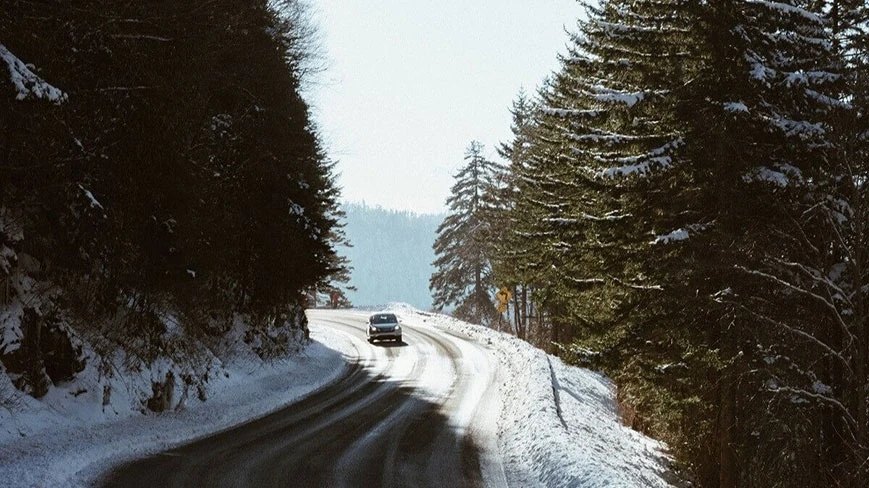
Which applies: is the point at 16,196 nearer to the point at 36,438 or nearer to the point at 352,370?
the point at 36,438

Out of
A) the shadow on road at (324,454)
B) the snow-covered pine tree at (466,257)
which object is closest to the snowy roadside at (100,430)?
the shadow on road at (324,454)

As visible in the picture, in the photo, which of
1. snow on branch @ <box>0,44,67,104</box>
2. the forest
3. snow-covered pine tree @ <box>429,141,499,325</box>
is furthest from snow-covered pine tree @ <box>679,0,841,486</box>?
snow-covered pine tree @ <box>429,141,499,325</box>

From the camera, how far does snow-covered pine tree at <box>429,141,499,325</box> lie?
5094cm

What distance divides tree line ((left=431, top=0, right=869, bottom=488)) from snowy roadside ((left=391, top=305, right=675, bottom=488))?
1.47 m

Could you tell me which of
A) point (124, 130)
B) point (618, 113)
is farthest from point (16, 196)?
point (618, 113)

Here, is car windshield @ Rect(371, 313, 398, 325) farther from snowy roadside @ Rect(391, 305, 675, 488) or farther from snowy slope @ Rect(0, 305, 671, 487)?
snowy slope @ Rect(0, 305, 671, 487)

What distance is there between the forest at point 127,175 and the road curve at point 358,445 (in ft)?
9.21

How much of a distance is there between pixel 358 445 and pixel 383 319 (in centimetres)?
2187

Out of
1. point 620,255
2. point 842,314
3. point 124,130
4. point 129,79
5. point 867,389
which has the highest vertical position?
point 129,79

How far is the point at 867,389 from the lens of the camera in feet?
40.3

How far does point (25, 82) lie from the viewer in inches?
311

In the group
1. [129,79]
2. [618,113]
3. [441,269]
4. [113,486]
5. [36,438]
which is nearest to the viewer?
[113,486]

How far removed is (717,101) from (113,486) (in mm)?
12424

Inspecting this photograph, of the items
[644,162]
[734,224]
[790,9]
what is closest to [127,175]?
[644,162]
